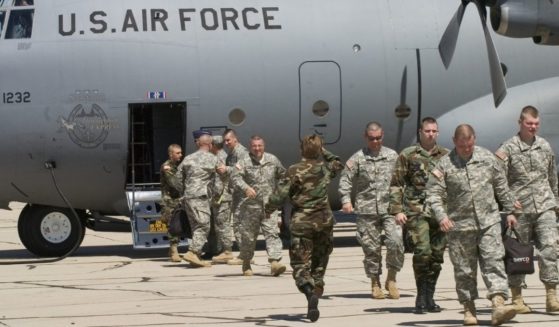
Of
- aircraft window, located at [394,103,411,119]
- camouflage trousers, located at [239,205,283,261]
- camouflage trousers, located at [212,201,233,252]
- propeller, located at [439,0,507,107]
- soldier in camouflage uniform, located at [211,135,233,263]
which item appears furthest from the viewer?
aircraft window, located at [394,103,411,119]

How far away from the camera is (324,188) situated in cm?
1151

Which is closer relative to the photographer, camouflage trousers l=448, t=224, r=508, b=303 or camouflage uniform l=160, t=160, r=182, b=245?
camouflage trousers l=448, t=224, r=508, b=303

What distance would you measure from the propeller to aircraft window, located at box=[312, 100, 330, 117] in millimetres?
1924

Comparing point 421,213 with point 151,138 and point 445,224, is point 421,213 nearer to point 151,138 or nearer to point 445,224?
point 445,224

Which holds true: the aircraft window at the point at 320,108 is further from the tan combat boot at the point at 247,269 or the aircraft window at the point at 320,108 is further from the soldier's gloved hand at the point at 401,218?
the soldier's gloved hand at the point at 401,218

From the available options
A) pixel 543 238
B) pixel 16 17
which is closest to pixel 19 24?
pixel 16 17

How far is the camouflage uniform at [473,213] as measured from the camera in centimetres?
1039

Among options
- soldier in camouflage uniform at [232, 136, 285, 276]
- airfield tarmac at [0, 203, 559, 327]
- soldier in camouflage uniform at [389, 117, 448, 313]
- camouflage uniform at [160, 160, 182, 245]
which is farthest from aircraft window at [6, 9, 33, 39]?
soldier in camouflage uniform at [389, 117, 448, 313]

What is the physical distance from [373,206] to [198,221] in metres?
4.40

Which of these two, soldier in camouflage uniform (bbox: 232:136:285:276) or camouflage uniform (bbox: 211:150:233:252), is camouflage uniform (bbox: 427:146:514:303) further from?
camouflage uniform (bbox: 211:150:233:252)

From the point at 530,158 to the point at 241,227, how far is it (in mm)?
4923

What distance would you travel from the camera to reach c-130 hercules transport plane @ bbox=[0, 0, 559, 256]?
687 inches

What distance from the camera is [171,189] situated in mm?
17531

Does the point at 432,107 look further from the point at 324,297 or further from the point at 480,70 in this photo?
the point at 324,297
